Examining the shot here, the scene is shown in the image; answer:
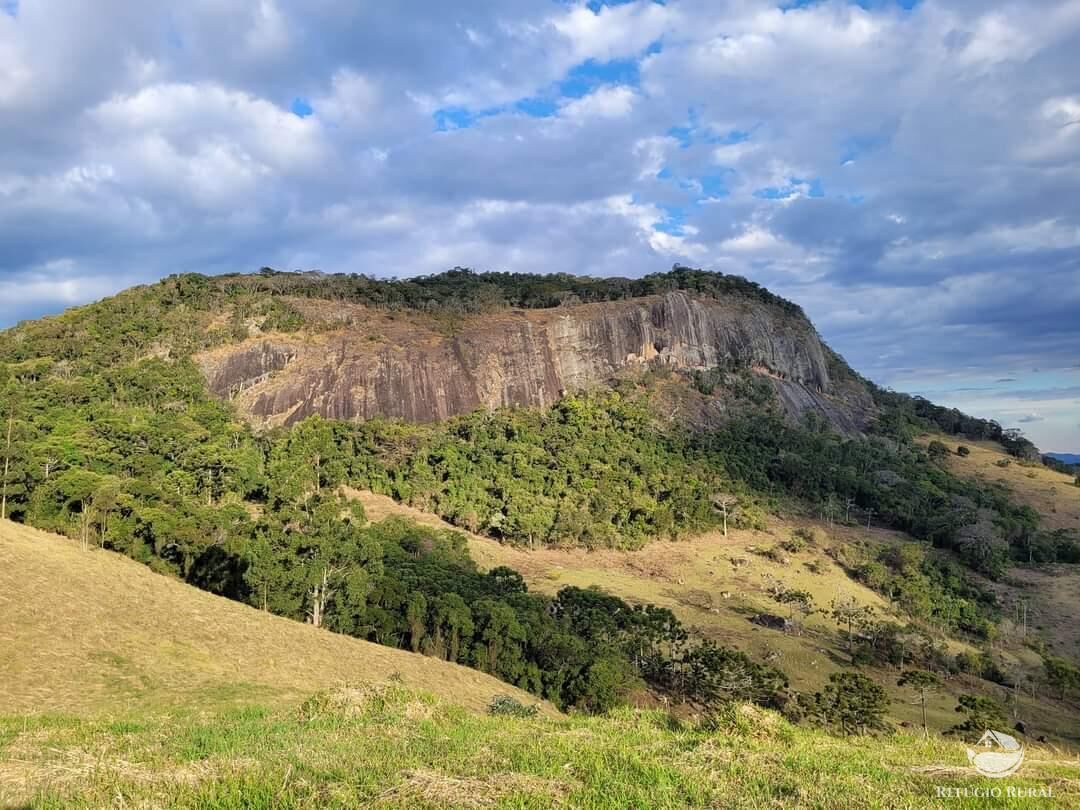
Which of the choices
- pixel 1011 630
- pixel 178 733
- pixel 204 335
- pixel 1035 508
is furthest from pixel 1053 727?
pixel 204 335

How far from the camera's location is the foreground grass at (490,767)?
515 centimetres

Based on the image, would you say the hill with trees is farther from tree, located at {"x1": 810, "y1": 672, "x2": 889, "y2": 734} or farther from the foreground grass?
the foreground grass

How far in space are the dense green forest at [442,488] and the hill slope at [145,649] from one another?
4.38m

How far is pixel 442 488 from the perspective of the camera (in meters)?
59.4

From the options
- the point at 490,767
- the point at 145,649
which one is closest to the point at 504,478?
the point at 145,649

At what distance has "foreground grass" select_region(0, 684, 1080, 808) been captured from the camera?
5152 millimetres

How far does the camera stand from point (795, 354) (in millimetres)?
91125

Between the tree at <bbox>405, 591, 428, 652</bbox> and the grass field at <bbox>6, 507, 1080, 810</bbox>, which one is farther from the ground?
the grass field at <bbox>6, 507, 1080, 810</bbox>

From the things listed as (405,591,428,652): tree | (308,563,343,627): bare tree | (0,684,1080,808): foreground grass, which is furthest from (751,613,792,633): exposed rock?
(0,684,1080,808): foreground grass

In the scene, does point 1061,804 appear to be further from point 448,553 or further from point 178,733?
point 448,553

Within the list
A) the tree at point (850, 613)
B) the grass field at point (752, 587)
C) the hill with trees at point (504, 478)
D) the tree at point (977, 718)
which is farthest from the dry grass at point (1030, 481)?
the tree at point (977, 718)

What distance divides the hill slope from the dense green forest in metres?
4.38

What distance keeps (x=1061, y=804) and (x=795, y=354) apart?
3619 inches

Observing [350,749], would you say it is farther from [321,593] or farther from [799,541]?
[799,541]
